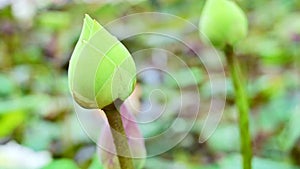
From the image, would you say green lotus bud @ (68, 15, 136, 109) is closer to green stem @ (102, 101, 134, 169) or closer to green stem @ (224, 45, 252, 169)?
green stem @ (102, 101, 134, 169)

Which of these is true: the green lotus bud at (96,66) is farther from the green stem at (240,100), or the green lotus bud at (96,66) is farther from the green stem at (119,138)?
the green stem at (240,100)

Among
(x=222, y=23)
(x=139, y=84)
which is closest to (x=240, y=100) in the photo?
(x=222, y=23)

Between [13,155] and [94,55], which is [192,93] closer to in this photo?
[13,155]

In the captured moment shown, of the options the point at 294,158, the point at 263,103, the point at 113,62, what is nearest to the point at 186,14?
the point at 263,103

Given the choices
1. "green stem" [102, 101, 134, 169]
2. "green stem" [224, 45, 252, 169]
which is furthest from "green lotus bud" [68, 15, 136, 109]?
"green stem" [224, 45, 252, 169]

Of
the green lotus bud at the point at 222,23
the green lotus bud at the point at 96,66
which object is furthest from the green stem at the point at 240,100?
the green lotus bud at the point at 96,66
